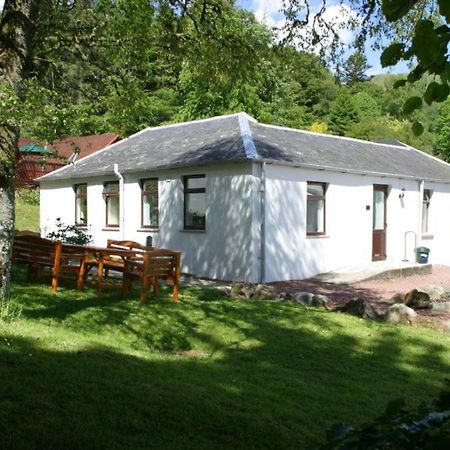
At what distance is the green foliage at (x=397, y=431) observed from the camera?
1.56 meters

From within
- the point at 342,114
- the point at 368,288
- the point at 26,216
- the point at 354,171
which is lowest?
the point at 368,288

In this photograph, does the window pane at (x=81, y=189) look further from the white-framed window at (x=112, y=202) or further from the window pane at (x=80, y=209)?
the white-framed window at (x=112, y=202)

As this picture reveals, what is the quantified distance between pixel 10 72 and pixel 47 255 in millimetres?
4552

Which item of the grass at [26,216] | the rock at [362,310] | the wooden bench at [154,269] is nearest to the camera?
the wooden bench at [154,269]

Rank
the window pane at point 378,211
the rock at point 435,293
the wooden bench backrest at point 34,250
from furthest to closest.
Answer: the window pane at point 378,211
the rock at point 435,293
the wooden bench backrest at point 34,250

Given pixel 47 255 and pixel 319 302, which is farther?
pixel 319 302

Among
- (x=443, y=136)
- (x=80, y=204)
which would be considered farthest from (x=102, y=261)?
(x=443, y=136)

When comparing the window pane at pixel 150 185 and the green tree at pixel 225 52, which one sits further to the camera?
the window pane at pixel 150 185

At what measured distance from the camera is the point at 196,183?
16.7 metres

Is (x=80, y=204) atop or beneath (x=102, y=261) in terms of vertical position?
atop

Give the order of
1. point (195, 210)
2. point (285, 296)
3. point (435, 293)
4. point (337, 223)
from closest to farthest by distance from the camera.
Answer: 1. point (285, 296)
2. point (435, 293)
3. point (195, 210)
4. point (337, 223)

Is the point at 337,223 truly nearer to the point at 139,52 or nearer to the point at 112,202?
the point at 112,202

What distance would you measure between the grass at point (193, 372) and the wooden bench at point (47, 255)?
19.4 inches

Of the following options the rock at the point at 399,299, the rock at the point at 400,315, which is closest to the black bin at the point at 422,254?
the rock at the point at 399,299
